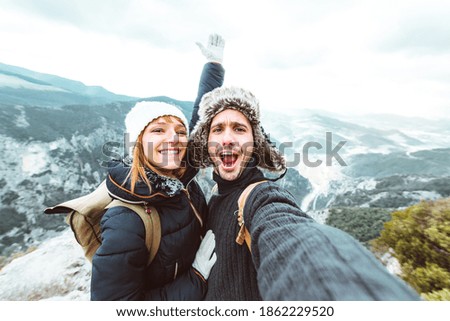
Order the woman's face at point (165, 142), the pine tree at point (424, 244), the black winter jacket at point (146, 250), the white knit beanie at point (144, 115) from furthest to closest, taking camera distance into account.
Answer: the pine tree at point (424, 244) → the white knit beanie at point (144, 115) → the woman's face at point (165, 142) → the black winter jacket at point (146, 250)

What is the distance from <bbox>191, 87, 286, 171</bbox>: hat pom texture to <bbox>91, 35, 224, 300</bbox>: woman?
0.24 metres

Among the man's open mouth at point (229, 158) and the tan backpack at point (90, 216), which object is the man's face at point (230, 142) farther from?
the tan backpack at point (90, 216)

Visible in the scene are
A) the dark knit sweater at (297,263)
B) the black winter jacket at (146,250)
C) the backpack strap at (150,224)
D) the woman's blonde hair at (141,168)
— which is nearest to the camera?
the dark knit sweater at (297,263)

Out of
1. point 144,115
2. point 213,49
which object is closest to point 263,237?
point 144,115

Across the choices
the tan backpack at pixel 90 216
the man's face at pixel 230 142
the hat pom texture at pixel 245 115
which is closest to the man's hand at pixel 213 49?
the hat pom texture at pixel 245 115

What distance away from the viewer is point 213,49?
319cm

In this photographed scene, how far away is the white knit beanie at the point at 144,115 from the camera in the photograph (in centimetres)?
217

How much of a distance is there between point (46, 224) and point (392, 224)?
215ft

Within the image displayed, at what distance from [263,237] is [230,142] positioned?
1.01 m

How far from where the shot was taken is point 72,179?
208 ft

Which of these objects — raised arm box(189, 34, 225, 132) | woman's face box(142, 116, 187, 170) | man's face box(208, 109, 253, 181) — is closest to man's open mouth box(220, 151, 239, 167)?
man's face box(208, 109, 253, 181)

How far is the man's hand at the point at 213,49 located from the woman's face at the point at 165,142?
1400mm
